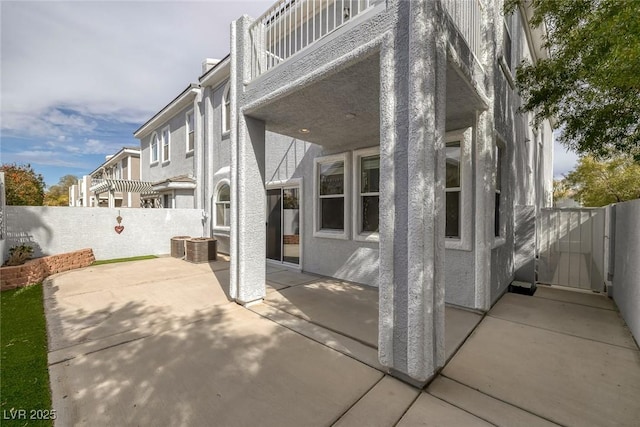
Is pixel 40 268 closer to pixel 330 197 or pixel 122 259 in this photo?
pixel 122 259

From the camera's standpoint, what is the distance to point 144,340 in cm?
393

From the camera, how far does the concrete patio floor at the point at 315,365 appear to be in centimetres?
252

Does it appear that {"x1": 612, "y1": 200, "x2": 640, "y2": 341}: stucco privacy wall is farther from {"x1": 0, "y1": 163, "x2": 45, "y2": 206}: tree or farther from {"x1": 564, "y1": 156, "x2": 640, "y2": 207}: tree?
{"x1": 0, "y1": 163, "x2": 45, "y2": 206}: tree

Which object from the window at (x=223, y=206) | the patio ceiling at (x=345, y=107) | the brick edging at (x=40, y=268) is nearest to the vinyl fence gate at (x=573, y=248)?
the patio ceiling at (x=345, y=107)

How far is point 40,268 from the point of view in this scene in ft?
23.9

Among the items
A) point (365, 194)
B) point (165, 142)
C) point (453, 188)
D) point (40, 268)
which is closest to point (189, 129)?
point (165, 142)

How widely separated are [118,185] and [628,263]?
65.4 feet

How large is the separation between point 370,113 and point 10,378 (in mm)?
5977

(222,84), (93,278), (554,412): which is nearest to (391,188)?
(554,412)

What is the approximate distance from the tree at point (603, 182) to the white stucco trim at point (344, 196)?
1650 centimetres

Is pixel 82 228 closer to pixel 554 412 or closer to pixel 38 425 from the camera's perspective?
pixel 38 425

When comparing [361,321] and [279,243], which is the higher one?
[279,243]

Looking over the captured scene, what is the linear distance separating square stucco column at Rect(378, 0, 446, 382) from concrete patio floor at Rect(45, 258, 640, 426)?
52 cm

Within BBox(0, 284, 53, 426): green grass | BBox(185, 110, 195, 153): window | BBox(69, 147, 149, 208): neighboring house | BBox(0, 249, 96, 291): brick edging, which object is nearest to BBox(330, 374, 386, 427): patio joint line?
BBox(0, 284, 53, 426): green grass
